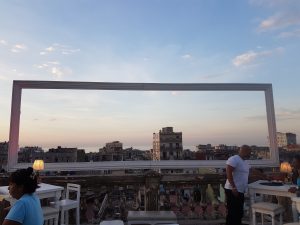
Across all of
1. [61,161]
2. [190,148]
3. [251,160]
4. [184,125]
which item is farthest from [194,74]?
[61,161]

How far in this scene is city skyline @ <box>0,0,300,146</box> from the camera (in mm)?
5344

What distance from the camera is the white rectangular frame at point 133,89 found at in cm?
490

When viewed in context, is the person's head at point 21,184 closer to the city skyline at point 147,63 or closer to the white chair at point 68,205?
the white chair at point 68,205

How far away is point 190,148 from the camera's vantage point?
543 centimetres

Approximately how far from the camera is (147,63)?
6.21m

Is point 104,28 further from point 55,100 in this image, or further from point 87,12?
point 55,100

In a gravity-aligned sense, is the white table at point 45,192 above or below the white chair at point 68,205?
above

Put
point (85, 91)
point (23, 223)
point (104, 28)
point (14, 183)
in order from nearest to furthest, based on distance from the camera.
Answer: point (23, 223) → point (14, 183) → point (85, 91) → point (104, 28)

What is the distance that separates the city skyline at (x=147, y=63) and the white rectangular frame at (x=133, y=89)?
0.12 m

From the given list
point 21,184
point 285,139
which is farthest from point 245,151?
point 21,184

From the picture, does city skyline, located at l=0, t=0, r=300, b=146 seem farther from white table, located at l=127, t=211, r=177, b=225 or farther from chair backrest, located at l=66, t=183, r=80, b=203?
white table, located at l=127, t=211, r=177, b=225

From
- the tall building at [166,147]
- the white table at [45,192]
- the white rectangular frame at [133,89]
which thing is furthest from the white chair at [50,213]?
the tall building at [166,147]

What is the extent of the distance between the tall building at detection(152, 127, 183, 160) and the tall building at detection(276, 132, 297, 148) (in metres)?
1.89

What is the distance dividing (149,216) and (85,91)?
269 cm
